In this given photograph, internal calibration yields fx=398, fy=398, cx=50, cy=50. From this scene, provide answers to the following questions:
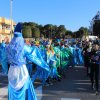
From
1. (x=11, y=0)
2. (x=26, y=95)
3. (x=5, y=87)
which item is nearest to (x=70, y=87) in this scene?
(x=5, y=87)

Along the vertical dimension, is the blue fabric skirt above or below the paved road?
above

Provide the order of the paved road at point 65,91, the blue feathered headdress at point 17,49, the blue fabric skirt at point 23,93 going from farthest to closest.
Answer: the paved road at point 65,91 < the blue fabric skirt at point 23,93 < the blue feathered headdress at point 17,49

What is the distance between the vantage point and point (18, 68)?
8117 millimetres

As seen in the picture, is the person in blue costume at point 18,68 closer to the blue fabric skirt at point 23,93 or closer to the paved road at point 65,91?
the blue fabric skirt at point 23,93

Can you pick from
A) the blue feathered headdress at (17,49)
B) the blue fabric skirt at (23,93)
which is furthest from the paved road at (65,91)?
the blue feathered headdress at (17,49)

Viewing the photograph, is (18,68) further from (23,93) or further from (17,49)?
(23,93)

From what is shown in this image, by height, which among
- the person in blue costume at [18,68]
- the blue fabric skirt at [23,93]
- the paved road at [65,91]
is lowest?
the paved road at [65,91]

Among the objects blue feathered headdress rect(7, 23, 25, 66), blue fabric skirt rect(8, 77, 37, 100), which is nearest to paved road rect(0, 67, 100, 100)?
blue fabric skirt rect(8, 77, 37, 100)

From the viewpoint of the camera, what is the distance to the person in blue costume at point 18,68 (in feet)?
26.6

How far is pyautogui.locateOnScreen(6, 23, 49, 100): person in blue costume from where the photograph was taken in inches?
320

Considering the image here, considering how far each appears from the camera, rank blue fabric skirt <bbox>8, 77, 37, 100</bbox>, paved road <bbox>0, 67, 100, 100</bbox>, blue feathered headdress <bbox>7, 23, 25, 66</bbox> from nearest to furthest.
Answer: blue feathered headdress <bbox>7, 23, 25, 66</bbox> → blue fabric skirt <bbox>8, 77, 37, 100</bbox> → paved road <bbox>0, 67, 100, 100</bbox>

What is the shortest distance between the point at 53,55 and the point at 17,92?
6878 mm

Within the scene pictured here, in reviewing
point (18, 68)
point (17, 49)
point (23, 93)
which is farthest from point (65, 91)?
point (17, 49)

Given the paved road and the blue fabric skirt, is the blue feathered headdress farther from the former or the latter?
the paved road
